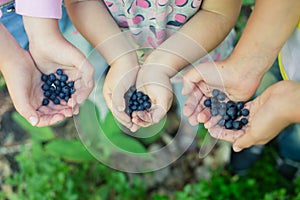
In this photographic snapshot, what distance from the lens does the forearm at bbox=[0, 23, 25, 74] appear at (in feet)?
3.89

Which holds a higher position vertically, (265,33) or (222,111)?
(265,33)

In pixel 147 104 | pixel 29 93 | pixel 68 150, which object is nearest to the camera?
pixel 147 104

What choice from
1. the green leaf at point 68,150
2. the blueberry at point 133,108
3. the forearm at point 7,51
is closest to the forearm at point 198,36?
the blueberry at point 133,108

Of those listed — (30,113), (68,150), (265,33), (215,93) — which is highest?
(265,33)

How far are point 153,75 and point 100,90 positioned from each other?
0.14m

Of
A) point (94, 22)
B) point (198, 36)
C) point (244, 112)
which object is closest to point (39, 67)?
point (94, 22)

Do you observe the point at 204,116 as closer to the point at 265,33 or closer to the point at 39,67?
the point at 265,33

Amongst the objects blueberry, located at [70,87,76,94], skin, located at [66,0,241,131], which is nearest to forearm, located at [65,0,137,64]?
skin, located at [66,0,241,131]

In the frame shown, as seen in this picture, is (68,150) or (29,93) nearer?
(29,93)

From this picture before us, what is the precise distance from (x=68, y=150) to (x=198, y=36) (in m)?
0.60

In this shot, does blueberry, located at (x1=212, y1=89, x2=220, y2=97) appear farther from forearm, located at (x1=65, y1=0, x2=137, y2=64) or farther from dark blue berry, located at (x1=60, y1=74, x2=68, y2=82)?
dark blue berry, located at (x1=60, y1=74, x2=68, y2=82)

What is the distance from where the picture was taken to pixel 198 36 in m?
1.16

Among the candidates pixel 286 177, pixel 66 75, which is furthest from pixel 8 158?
pixel 286 177

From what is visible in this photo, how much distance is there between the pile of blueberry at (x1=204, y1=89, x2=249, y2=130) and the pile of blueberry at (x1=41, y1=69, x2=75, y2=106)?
0.31 meters
